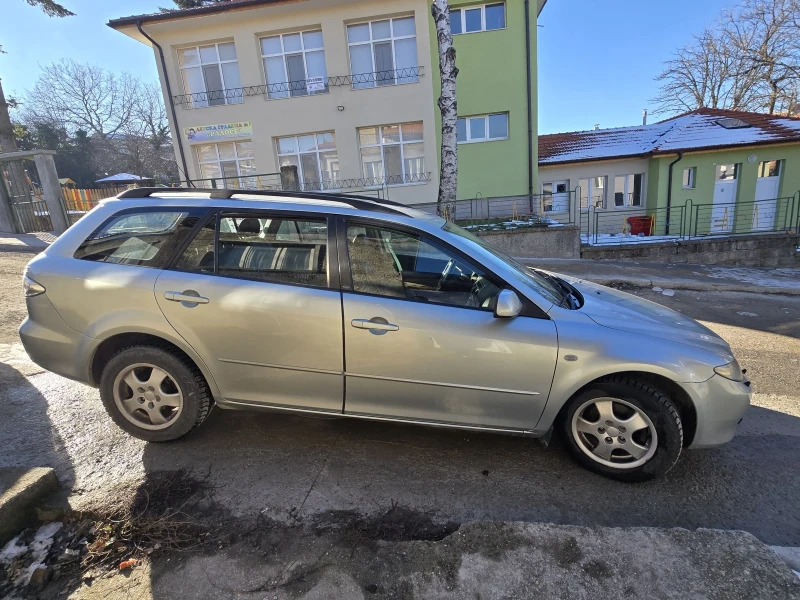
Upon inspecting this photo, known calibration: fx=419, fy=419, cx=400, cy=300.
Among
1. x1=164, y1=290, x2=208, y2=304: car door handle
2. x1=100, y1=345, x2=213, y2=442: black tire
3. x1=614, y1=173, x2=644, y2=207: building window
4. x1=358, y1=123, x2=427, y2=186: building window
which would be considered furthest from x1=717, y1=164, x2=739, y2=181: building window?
x1=100, y1=345, x2=213, y2=442: black tire

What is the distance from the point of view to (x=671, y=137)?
18797mm

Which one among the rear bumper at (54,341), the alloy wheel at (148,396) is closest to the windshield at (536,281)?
the alloy wheel at (148,396)

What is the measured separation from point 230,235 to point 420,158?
1422 cm

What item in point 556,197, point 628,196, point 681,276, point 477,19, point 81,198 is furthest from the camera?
point 628,196

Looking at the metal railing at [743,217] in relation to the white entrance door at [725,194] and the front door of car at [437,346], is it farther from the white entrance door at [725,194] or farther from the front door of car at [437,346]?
the front door of car at [437,346]

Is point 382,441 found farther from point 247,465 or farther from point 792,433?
point 792,433

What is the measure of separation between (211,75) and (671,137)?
19.7m

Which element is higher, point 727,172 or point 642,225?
point 727,172

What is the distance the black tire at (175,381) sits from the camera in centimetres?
284

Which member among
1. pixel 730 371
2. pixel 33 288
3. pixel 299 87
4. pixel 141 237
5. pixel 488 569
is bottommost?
pixel 488 569

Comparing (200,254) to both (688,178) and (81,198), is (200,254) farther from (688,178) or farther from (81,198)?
(688,178)

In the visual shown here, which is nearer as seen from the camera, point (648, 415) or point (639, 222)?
point (648, 415)

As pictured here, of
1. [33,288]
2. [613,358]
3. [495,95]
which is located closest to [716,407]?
[613,358]

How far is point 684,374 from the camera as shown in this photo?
2.47 metres
